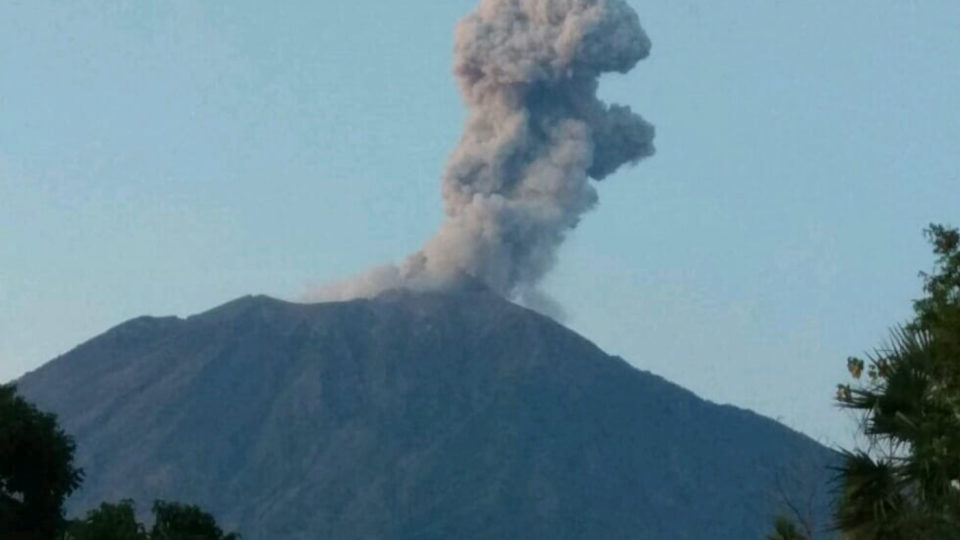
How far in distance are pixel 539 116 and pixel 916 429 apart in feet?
337

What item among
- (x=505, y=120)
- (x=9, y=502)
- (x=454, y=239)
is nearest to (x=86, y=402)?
(x=454, y=239)

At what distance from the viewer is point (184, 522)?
67.0ft

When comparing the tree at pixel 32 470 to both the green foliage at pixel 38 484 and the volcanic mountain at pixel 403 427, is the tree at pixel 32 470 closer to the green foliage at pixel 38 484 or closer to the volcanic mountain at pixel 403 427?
the green foliage at pixel 38 484

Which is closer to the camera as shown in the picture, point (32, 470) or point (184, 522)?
point (184, 522)

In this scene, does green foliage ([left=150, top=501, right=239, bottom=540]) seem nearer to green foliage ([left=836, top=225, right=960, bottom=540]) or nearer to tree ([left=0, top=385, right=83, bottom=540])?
tree ([left=0, top=385, right=83, bottom=540])

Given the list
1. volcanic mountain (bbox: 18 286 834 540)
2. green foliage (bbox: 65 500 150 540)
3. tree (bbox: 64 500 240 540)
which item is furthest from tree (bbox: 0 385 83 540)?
volcanic mountain (bbox: 18 286 834 540)

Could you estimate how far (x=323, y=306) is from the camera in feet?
591

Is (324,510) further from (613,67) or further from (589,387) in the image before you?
(613,67)

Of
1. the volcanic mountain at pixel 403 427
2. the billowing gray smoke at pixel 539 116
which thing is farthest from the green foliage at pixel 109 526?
the volcanic mountain at pixel 403 427

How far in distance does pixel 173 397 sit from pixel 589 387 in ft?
113

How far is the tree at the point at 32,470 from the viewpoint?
69.2 feet

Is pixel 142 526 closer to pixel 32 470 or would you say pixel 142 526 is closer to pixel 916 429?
pixel 32 470

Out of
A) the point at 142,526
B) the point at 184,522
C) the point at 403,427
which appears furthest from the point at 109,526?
the point at 403,427

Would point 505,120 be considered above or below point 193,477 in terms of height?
above
